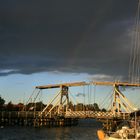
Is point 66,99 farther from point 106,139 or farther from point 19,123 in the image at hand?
point 106,139

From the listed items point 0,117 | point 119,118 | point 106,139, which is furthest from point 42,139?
point 0,117

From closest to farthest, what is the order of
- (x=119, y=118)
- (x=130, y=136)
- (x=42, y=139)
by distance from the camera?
(x=130, y=136) < (x=42, y=139) < (x=119, y=118)

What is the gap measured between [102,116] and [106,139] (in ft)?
222

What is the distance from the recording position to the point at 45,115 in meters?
121

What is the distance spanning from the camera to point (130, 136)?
38.3 meters

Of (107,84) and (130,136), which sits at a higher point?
(107,84)

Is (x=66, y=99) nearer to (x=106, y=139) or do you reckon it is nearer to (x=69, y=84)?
(x=69, y=84)

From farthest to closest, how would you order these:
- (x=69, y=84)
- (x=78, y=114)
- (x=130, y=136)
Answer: (x=69, y=84) → (x=78, y=114) → (x=130, y=136)

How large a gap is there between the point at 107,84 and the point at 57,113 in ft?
80.3

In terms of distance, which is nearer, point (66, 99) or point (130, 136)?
point (130, 136)

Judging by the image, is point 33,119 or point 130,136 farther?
point 33,119

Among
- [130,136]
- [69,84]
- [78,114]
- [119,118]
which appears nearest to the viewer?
[130,136]

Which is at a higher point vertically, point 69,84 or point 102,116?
point 69,84

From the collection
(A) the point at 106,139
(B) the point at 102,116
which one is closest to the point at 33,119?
(B) the point at 102,116
